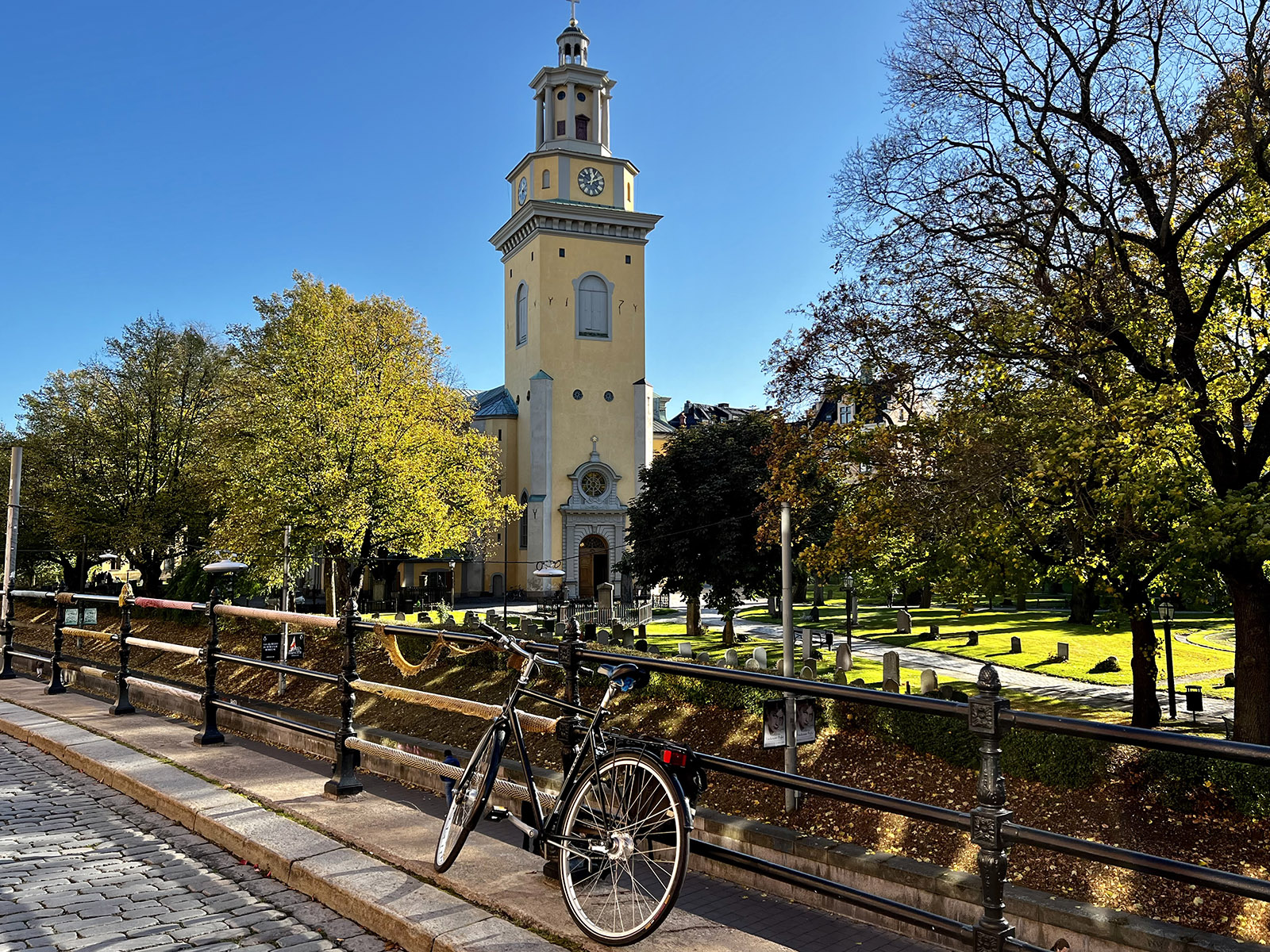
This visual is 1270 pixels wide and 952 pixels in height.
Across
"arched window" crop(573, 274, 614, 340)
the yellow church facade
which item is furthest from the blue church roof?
"arched window" crop(573, 274, 614, 340)


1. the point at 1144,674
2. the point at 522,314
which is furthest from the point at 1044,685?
the point at 522,314

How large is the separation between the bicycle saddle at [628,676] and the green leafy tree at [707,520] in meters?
26.0

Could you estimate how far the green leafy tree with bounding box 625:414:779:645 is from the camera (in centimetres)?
3125

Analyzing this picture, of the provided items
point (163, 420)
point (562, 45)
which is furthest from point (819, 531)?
point (562, 45)

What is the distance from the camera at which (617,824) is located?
3871mm

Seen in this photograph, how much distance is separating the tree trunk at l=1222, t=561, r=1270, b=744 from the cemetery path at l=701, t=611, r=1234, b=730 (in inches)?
196

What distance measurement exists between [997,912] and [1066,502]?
38.5ft

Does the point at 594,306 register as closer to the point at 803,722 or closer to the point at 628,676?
the point at 803,722

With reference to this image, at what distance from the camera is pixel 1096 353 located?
12.7 metres

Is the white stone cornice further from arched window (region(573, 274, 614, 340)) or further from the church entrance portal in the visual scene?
the church entrance portal

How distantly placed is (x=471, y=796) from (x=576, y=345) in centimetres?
4881

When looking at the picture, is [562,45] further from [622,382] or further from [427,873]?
[427,873]

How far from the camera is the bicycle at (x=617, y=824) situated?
11.6 ft

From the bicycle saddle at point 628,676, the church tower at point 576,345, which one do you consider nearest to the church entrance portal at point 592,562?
the church tower at point 576,345
